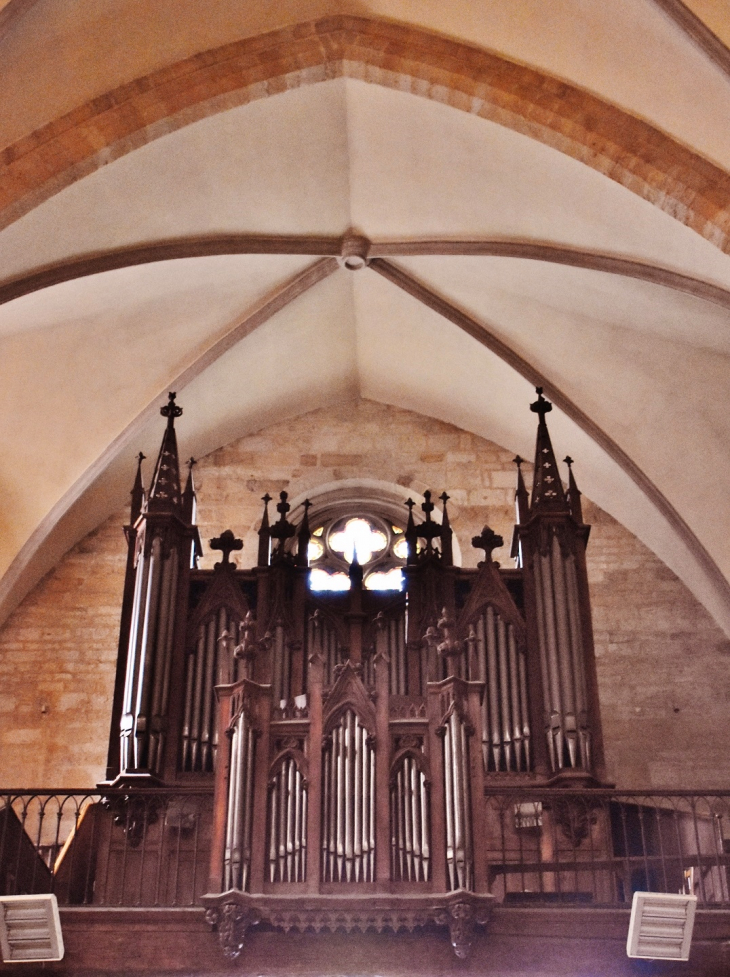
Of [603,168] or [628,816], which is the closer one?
[603,168]

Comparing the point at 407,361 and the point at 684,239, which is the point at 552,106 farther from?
the point at 407,361

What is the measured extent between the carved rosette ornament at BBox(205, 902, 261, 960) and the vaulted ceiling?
5.27 m

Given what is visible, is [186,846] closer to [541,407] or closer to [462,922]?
[462,922]

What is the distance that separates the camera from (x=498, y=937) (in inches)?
360

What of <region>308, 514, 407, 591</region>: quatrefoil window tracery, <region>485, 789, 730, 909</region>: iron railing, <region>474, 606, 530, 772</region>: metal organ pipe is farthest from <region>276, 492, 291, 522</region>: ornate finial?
<region>485, 789, 730, 909</region>: iron railing

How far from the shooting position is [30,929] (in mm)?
9039

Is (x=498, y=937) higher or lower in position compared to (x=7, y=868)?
lower

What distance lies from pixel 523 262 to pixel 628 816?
513 cm

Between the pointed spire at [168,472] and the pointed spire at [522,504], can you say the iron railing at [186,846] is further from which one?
the pointed spire at [168,472]

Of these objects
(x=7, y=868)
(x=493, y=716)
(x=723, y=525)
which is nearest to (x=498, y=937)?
(x=493, y=716)

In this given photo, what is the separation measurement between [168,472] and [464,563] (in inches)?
133

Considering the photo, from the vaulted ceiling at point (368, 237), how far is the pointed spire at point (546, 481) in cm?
71

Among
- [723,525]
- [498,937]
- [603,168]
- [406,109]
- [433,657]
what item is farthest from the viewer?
[723,525]

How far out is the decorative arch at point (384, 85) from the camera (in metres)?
9.66
